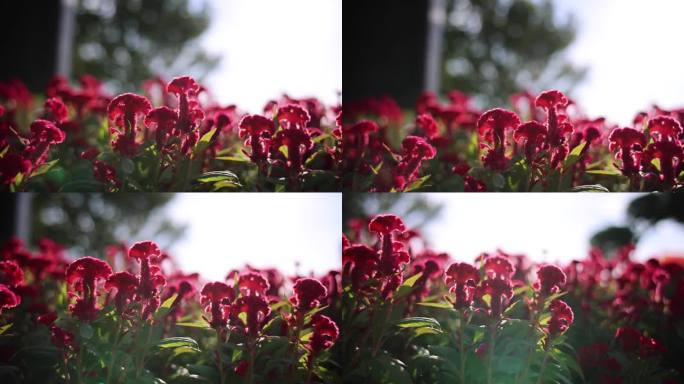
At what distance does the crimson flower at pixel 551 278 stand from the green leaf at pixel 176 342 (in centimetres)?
105

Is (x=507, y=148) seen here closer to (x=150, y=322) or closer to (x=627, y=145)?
(x=627, y=145)

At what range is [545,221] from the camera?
2.58m

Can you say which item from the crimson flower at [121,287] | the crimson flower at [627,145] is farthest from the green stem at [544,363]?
the crimson flower at [121,287]

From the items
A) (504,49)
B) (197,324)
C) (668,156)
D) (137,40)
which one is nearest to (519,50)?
(504,49)

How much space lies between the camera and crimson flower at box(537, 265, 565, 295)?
Result: 2.57 m

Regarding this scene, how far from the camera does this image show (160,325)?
256cm

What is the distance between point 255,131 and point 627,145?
1111 mm

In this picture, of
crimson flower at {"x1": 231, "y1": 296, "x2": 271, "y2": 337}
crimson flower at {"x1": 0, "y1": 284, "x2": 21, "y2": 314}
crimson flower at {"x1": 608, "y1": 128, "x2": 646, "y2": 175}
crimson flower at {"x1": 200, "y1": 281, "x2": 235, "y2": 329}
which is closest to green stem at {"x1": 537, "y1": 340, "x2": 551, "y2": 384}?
crimson flower at {"x1": 608, "y1": 128, "x2": 646, "y2": 175}

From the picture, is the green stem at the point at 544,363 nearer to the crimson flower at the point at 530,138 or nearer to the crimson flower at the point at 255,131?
the crimson flower at the point at 530,138

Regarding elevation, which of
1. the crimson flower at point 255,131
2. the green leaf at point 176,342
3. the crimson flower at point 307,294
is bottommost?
the green leaf at point 176,342

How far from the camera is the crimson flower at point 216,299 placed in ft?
8.47

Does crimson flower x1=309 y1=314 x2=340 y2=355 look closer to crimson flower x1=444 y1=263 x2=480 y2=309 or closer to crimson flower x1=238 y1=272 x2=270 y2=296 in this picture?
crimson flower x1=238 y1=272 x2=270 y2=296

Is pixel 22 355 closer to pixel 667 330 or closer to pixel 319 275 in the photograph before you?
pixel 319 275

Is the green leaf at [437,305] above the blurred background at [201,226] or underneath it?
underneath
